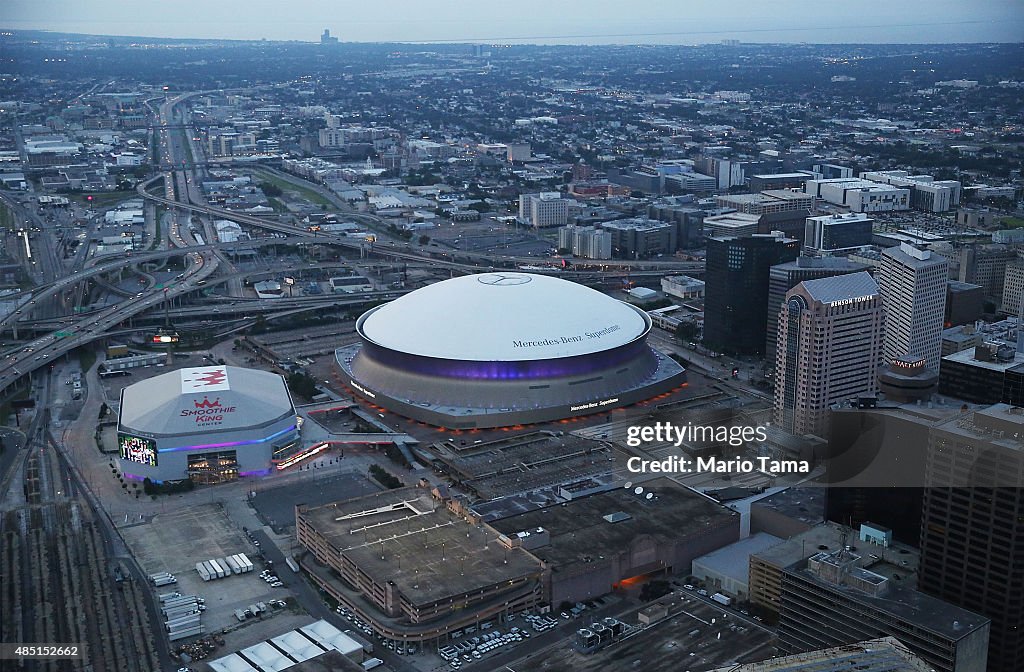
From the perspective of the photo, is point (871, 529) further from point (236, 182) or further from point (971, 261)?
point (236, 182)

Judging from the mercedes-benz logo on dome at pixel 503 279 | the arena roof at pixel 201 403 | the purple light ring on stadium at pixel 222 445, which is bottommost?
the purple light ring on stadium at pixel 222 445

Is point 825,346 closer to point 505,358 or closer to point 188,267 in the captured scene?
point 505,358

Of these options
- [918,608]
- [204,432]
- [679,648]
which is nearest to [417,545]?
[679,648]

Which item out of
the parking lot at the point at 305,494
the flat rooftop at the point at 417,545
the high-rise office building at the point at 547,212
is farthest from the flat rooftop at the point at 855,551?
the high-rise office building at the point at 547,212

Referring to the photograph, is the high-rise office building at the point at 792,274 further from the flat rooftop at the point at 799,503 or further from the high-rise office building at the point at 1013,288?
the flat rooftop at the point at 799,503

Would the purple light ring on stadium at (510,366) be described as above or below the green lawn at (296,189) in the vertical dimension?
above

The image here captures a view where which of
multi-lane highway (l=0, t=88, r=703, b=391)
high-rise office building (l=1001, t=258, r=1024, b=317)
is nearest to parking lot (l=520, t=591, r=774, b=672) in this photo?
multi-lane highway (l=0, t=88, r=703, b=391)

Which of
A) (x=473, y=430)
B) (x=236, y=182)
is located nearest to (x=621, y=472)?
(x=473, y=430)

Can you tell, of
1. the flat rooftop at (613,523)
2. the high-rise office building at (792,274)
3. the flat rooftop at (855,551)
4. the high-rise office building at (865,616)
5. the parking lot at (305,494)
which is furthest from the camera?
the high-rise office building at (792,274)
